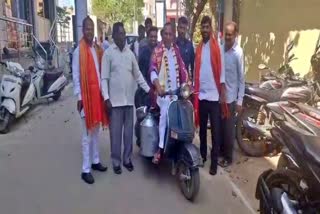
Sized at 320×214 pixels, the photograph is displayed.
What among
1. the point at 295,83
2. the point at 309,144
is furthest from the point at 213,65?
the point at 309,144

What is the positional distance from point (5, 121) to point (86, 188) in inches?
122

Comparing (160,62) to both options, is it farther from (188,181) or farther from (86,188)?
(86,188)

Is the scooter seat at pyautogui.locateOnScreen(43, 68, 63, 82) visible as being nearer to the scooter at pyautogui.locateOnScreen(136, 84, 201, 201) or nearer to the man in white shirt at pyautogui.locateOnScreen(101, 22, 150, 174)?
the man in white shirt at pyautogui.locateOnScreen(101, 22, 150, 174)

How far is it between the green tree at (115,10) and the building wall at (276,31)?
31385mm

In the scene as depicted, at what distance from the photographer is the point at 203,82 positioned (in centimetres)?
514

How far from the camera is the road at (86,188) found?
434 centimetres

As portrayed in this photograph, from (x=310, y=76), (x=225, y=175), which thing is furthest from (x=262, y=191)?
(x=310, y=76)

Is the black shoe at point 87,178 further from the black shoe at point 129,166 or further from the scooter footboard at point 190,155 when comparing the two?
the scooter footboard at point 190,155

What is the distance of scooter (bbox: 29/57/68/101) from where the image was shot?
9961mm

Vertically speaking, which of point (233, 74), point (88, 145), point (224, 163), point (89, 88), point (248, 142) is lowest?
point (224, 163)

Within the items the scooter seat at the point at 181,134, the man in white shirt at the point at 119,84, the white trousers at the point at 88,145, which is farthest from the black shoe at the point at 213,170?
the white trousers at the point at 88,145

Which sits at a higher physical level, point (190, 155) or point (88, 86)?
point (88, 86)

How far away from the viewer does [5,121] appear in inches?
287

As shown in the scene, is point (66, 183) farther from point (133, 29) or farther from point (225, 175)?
point (133, 29)
